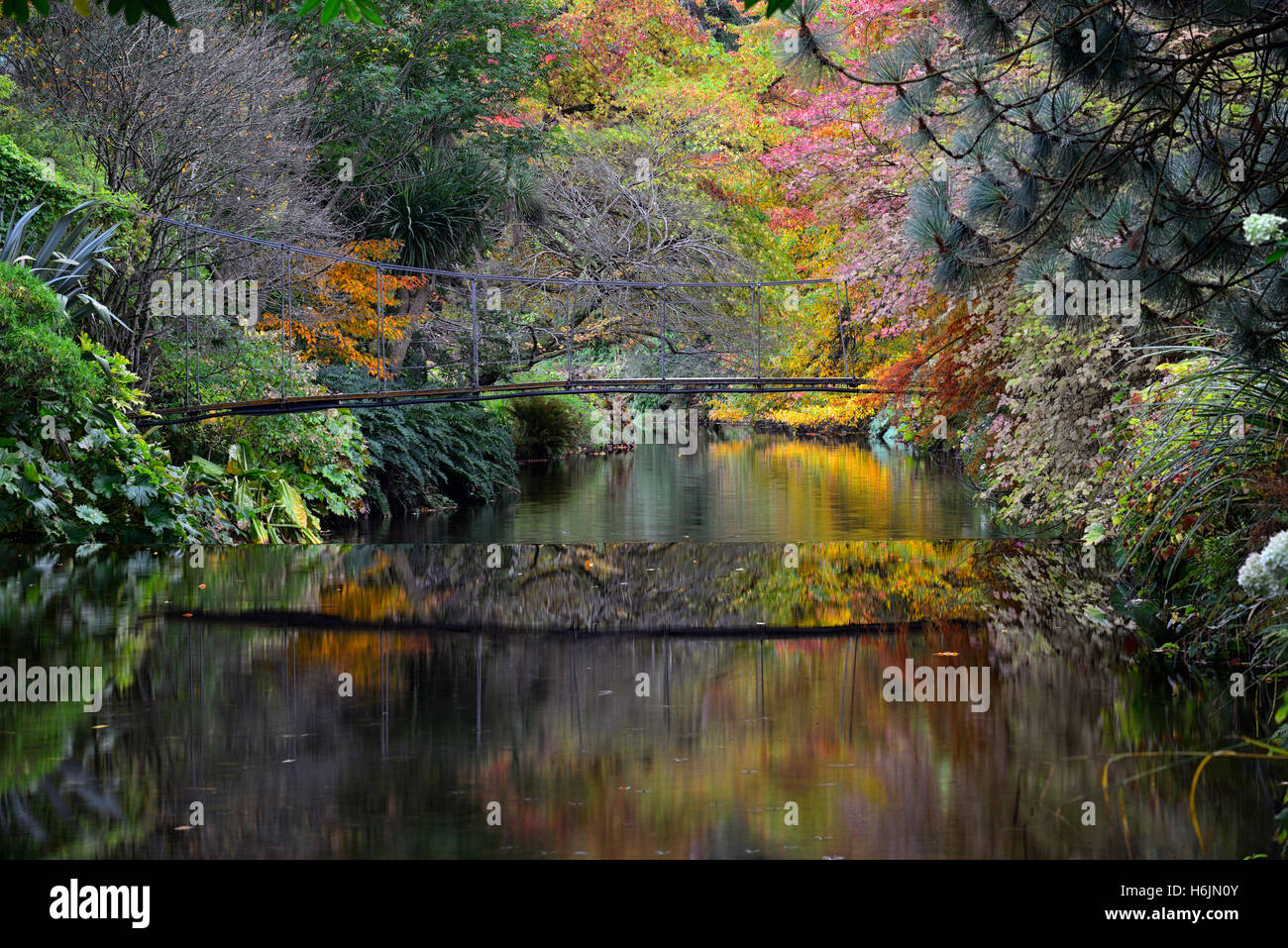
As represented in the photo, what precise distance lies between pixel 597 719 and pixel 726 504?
11.0 metres

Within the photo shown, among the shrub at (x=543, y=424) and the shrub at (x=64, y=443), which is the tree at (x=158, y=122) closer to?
the shrub at (x=64, y=443)

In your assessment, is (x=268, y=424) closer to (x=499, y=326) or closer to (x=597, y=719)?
(x=499, y=326)

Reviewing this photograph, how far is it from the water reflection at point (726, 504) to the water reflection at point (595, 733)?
4.76 meters

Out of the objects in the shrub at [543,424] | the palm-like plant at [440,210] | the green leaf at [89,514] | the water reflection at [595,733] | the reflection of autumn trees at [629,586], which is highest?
the palm-like plant at [440,210]

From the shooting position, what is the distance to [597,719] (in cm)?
496

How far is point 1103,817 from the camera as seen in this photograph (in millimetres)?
3703

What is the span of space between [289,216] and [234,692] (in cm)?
987

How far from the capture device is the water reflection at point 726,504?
12992mm

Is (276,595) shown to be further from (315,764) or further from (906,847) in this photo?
(906,847)

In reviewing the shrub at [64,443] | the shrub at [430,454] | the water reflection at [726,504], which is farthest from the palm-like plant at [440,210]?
the shrub at [64,443]

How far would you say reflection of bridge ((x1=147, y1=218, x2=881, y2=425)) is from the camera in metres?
12.1

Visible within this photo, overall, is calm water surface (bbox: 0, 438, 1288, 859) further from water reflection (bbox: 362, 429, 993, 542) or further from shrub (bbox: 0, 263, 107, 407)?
water reflection (bbox: 362, 429, 993, 542)

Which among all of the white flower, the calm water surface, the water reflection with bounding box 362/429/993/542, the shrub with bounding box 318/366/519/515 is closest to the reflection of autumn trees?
the calm water surface
